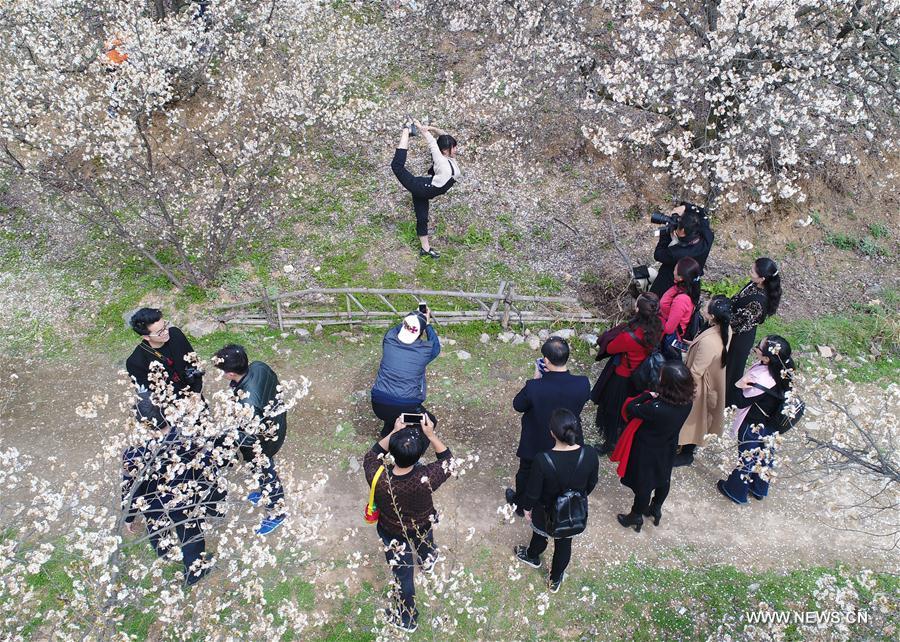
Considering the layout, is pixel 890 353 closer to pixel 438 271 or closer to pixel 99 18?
pixel 438 271

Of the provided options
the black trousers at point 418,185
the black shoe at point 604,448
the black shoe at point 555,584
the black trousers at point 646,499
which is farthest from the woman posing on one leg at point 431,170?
the black shoe at point 555,584

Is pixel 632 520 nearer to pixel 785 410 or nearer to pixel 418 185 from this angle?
pixel 785 410

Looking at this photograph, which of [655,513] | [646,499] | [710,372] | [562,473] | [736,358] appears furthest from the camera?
[736,358]

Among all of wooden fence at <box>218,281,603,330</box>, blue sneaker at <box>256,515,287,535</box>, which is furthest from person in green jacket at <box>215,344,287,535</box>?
wooden fence at <box>218,281,603,330</box>

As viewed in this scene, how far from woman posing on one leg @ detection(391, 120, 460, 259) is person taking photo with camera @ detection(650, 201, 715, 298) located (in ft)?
10.5

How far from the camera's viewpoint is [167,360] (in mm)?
5852

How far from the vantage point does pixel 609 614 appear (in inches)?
223

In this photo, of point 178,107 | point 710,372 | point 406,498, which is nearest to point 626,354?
point 710,372

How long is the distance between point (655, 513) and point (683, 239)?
3.34m

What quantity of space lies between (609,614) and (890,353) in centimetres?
654

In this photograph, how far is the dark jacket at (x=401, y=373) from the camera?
606 cm

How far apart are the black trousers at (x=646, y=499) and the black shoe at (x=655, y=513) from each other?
0.06 metres

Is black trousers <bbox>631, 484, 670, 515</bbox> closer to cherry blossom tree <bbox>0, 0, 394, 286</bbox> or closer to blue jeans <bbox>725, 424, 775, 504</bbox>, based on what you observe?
blue jeans <bbox>725, 424, 775, 504</bbox>

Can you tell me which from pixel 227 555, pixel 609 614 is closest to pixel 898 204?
pixel 609 614
